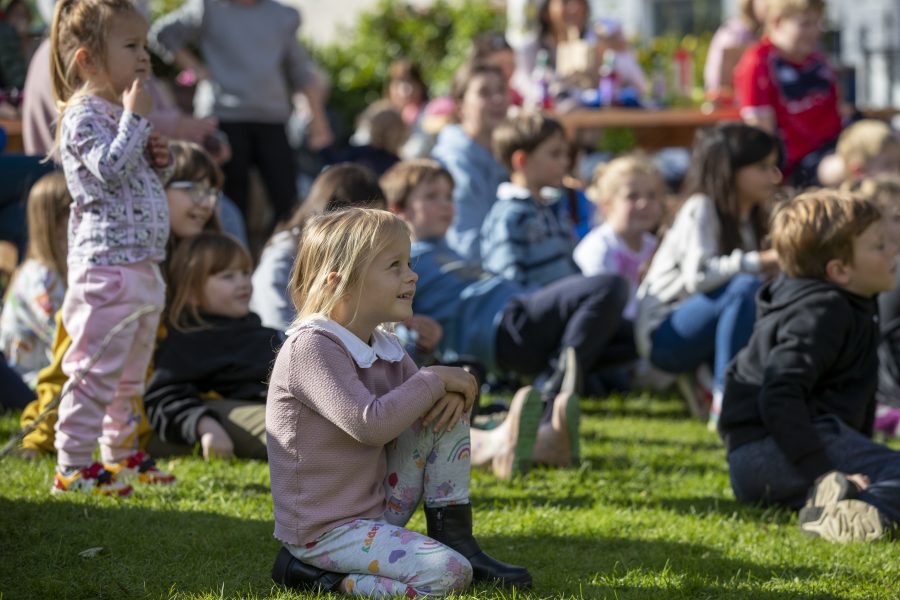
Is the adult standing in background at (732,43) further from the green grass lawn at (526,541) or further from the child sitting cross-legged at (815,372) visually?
the green grass lawn at (526,541)

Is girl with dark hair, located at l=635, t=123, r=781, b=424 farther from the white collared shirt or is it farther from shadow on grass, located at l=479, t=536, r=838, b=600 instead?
the white collared shirt

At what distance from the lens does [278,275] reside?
5984 mm

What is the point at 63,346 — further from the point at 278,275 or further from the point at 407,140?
the point at 407,140

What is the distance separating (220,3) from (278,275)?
3415 millimetres

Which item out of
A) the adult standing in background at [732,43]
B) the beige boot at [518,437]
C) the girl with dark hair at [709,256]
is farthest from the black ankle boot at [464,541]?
the adult standing in background at [732,43]

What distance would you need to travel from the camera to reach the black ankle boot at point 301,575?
343 centimetres

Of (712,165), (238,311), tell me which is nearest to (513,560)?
(238,311)

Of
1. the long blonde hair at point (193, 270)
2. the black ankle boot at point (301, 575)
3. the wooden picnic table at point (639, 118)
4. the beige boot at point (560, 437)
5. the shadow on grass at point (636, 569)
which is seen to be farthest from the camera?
the wooden picnic table at point (639, 118)

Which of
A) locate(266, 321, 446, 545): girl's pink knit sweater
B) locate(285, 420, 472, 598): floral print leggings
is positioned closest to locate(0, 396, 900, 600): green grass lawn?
locate(285, 420, 472, 598): floral print leggings

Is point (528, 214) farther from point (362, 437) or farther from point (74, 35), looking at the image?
point (362, 437)

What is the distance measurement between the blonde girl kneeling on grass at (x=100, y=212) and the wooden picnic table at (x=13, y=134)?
2.96 meters

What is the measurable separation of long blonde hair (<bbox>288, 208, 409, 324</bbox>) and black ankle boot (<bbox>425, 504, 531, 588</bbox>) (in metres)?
0.64

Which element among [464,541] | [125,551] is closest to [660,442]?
[464,541]

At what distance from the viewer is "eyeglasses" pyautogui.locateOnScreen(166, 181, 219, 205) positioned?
18.1ft
